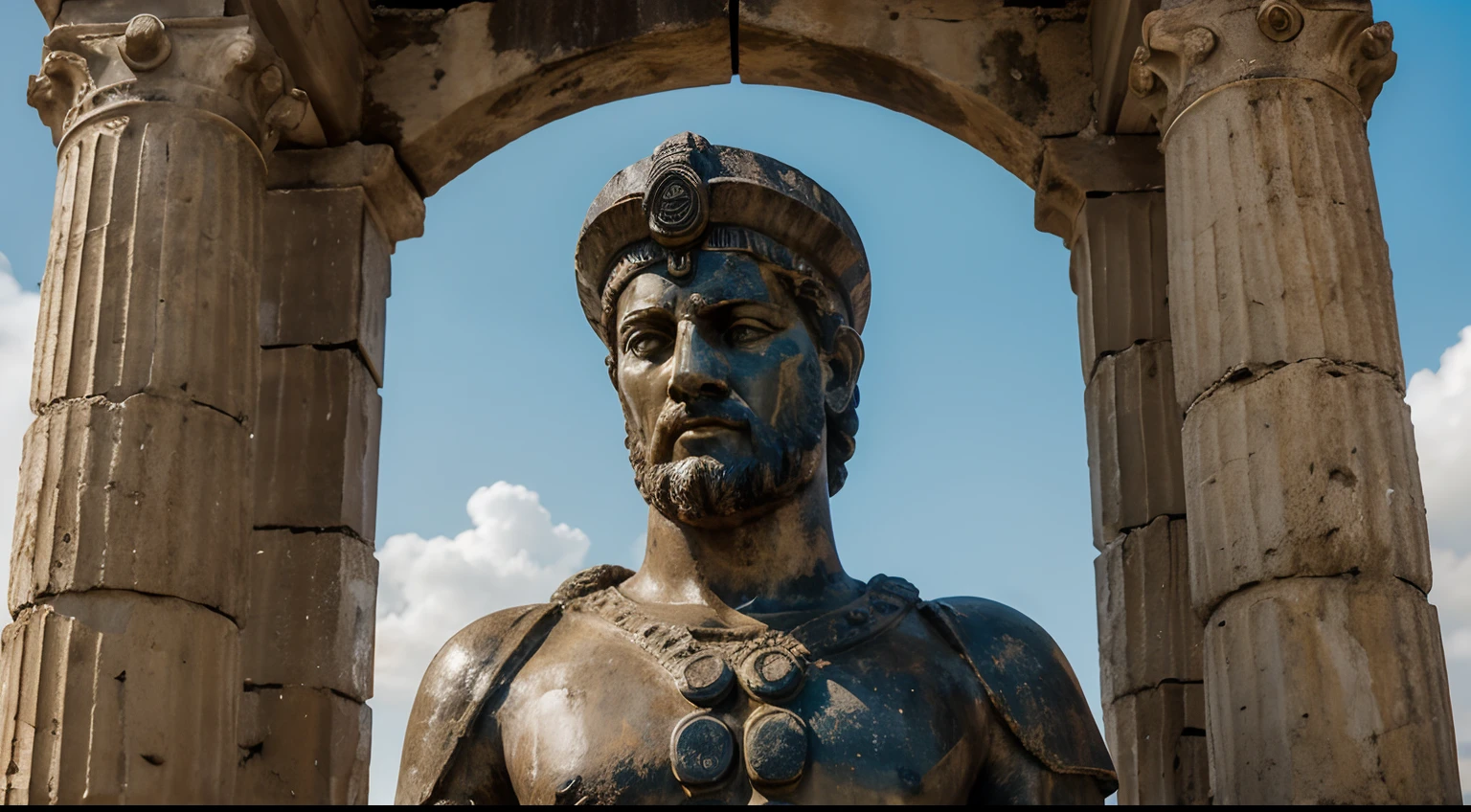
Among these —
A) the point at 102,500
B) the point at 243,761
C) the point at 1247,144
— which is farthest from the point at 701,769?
the point at 243,761

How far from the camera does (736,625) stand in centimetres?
607

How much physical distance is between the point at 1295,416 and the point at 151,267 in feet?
13.3

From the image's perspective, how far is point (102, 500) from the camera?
729cm

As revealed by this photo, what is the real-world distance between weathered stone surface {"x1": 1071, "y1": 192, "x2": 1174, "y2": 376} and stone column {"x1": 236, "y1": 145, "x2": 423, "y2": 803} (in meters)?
3.21

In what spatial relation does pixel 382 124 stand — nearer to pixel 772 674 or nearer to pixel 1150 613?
pixel 1150 613

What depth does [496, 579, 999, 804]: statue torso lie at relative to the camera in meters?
5.64

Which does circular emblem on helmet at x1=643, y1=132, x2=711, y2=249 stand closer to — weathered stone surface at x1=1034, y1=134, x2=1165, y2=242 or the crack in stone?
the crack in stone

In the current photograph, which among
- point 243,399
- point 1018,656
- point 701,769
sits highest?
point 243,399

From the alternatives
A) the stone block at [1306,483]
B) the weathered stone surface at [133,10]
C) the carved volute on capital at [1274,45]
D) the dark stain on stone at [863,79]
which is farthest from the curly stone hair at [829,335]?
the dark stain on stone at [863,79]

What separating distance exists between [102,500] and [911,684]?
3046 millimetres

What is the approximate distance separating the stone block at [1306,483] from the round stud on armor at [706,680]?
6.56 feet

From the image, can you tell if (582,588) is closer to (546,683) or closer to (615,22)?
(546,683)

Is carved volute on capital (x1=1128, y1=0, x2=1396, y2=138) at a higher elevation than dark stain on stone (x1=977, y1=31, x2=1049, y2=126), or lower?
lower

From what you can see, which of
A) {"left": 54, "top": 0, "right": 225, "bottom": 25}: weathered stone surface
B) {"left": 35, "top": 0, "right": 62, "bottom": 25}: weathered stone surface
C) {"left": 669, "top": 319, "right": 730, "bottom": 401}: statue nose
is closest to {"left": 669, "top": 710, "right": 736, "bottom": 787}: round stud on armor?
{"left": 669, "top": 319, "right": 730, "bottom": 401}: statue nose
